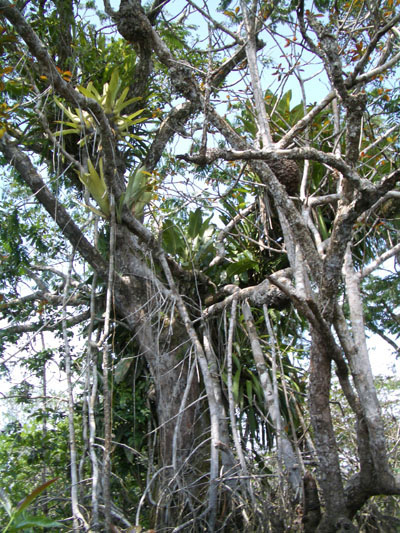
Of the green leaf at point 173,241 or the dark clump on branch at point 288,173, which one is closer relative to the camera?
the dark clump on branch at point 288,173

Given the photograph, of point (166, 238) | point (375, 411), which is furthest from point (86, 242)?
point (375, 411)

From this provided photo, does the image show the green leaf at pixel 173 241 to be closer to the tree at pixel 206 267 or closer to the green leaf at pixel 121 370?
the tree at pixel 206 267

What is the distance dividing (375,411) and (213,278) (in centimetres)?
223

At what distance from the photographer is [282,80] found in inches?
159

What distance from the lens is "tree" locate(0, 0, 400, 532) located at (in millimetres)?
2652

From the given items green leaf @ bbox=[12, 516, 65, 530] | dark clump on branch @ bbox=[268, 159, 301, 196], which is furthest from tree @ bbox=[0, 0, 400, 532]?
green leaf @ bbox=[12, 516, 65, 530]

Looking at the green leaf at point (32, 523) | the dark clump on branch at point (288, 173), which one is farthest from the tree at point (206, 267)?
the green leaf at point (32, 523)

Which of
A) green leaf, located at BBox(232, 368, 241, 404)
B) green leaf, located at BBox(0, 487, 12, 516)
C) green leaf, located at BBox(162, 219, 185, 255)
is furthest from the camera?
green leaf, located at BBox(162, 219, 185, 255)

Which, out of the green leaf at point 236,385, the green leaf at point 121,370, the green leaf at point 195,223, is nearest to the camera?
the green leaf at point 236,385

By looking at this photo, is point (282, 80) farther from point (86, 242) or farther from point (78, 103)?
point (86, 242)

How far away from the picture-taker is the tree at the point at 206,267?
265 cm

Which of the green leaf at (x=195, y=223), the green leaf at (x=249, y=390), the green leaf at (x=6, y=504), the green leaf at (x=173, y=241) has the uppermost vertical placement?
the green leaf at (x=195, y=223)

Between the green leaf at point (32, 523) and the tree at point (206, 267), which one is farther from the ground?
the tree at point (206, 267)

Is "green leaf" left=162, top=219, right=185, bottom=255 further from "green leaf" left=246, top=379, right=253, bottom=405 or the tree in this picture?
"green leaf" left=246, top=379, right=253, bottom=405
